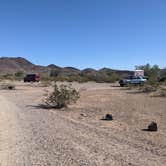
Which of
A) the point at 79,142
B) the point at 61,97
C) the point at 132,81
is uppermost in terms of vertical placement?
the point at 132,81

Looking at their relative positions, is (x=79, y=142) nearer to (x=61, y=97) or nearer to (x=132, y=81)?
(x=61, y=97)

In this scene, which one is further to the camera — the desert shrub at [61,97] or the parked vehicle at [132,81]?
the parked vehicle at [132,81]

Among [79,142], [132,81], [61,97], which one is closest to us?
[79,142]

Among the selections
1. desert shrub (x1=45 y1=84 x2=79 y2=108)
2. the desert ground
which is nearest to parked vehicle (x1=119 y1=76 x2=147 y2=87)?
desert shrub (x1=45 y1=84 x2=79 y2=108)

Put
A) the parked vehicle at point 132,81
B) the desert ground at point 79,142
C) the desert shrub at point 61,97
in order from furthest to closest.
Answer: the parked vehicle at point 132,81 < the desert shrub at point 61,97 < the desert ground at point 79,142

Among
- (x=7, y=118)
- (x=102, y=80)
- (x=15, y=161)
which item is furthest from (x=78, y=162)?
(x=102, y=80)

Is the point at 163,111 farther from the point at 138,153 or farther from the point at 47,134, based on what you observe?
the point at 138,153

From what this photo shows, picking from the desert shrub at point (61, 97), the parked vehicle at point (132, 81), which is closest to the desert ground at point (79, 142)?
the desert shrub at point (61, 97)

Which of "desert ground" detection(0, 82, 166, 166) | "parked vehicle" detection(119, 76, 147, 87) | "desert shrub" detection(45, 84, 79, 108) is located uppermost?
"parked vehicle" detection(119, 76, 147, 87)

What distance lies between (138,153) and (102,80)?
7919 cm

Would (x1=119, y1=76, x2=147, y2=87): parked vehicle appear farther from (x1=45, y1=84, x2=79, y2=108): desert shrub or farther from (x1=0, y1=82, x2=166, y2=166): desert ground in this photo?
(x1=0, y1=82, x2=166, y2=166): desert ground

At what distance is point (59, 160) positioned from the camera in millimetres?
9305

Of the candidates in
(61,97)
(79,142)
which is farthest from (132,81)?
(79,142)

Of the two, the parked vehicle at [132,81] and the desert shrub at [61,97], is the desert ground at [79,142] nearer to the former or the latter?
the desert shrub at [61,97]
